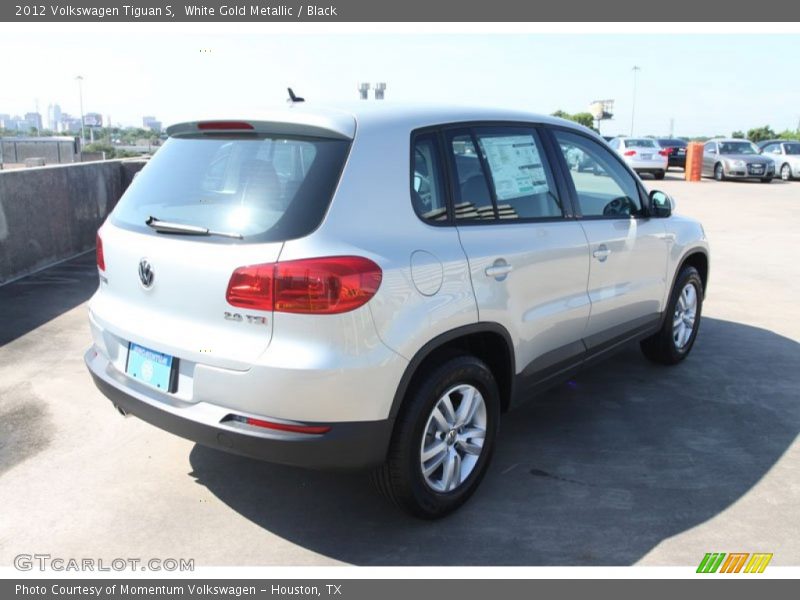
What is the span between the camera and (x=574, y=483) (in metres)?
3.78

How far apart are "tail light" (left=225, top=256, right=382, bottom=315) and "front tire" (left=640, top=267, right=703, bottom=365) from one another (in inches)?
130

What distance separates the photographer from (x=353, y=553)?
318 cm

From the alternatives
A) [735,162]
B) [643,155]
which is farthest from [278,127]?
[735,162]

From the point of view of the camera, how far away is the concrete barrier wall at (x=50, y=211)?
8023 mm

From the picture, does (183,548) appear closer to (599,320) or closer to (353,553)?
(353,553)

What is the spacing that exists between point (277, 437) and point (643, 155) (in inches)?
1077

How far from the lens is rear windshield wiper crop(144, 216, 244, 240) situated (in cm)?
292

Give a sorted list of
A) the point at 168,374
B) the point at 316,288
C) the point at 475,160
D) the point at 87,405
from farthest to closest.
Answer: the point at 87,405 → the point at 475,160 → the point at 168,374 → the point at 316,288

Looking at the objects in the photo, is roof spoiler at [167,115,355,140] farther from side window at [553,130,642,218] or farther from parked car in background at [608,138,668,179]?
parked car in background at [608,138,668,179]

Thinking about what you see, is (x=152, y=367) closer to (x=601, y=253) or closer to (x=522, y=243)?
(x=522, y=243)

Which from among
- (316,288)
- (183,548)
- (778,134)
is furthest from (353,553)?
(778,134)

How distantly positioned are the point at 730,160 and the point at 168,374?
2801cm

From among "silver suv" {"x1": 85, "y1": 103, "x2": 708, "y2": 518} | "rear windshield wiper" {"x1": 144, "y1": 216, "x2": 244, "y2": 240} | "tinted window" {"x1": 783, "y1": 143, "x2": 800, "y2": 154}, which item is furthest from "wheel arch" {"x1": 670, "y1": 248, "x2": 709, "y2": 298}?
"tinted window" {"x1": 783, "y1": 143, "x2": 800, "y2": 154}

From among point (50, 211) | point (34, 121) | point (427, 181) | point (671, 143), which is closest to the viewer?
point (427, 181)
